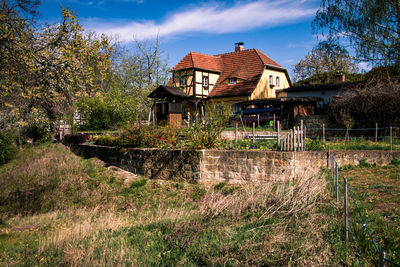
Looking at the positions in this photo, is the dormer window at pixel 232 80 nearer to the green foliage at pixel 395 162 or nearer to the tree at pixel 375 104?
the tree at pixel 375 104

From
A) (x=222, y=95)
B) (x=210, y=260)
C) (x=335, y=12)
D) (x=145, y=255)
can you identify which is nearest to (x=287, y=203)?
(x=210, y=260)

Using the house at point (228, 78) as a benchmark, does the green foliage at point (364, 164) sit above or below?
below

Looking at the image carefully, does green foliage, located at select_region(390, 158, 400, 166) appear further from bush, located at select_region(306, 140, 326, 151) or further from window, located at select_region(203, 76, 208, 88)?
window, located at select_region(203, 76, 208, 88)

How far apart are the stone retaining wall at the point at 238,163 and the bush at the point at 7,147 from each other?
335 inches

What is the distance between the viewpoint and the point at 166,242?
18.2ft

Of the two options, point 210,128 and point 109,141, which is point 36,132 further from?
point 210,128

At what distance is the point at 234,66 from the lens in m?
34.6

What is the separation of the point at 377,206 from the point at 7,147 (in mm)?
17736

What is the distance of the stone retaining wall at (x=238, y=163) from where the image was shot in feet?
33.7

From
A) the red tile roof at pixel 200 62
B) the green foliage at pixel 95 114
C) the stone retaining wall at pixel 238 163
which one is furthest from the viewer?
the red tile roof at pixel 200 62

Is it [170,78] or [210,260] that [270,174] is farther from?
[170,78]

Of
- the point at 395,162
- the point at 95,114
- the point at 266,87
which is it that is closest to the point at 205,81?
the point at 266,87

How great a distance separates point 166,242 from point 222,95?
89.0 feet

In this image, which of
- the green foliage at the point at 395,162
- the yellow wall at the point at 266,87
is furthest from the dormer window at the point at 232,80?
the green foliage at the point at 395,162
